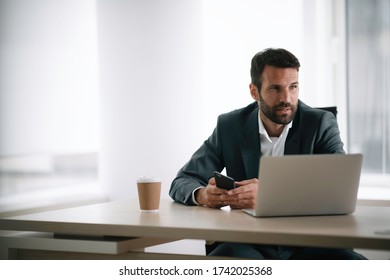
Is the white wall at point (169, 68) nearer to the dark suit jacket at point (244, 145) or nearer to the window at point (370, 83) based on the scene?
the window at point (370, 83)

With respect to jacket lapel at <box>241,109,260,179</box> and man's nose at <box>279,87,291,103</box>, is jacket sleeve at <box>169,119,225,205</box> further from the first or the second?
man's nose at <box>279,87,291,103</box>

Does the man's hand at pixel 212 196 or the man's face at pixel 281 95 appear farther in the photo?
the man's face at pixel 281 95

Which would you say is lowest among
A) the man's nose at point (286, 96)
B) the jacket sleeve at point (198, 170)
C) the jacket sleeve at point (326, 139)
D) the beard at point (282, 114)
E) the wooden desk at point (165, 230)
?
the wooden desk at point (165, 230)

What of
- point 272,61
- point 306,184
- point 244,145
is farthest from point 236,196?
point 272,61

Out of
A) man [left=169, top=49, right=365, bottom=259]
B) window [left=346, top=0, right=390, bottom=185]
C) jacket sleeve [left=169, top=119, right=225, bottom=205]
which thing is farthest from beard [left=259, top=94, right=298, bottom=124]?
window [left=346, top=0, right=390, bottom=185]

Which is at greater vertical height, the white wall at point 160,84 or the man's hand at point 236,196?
the white wall at point 160,84

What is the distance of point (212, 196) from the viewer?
215cm

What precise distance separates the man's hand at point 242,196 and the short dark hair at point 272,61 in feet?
1.86

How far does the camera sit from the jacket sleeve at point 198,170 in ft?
7.61

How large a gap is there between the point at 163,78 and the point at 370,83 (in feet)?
4.36

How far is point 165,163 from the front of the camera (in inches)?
165

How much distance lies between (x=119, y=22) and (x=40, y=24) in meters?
0.75

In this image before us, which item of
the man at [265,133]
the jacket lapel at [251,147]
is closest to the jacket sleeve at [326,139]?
the man at [265,133]
